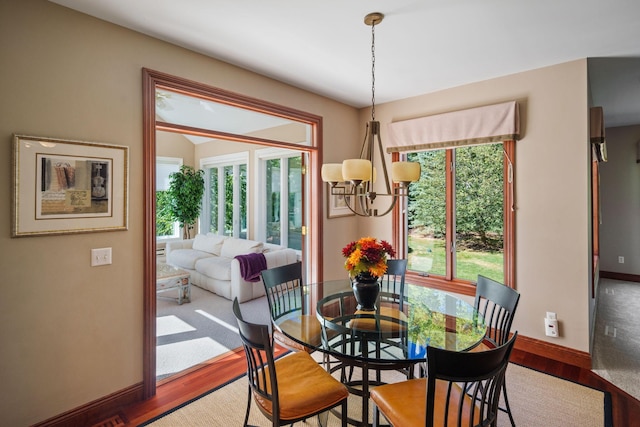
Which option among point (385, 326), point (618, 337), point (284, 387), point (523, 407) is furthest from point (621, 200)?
point (284, 387)

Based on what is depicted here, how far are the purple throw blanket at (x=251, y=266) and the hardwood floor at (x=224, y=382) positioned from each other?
1.45 metres

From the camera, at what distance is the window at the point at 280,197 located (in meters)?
5.38

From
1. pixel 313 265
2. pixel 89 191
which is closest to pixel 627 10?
pixel 313 265

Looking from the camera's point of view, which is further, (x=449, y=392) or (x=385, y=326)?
(x=385, y=326)

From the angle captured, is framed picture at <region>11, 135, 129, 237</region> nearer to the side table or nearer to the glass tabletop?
the glass tabletop

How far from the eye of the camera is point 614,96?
3809mm

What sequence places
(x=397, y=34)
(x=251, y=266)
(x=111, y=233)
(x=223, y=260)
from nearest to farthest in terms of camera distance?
(x=111, y=233)
(x=397, y=34)
(x=251, y=266)
(x=223, y=260)

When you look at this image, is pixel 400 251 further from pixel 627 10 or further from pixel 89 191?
pixel 89 191

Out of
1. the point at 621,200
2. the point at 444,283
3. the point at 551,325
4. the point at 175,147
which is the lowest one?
the point at 551,325

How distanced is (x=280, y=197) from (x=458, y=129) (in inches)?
122

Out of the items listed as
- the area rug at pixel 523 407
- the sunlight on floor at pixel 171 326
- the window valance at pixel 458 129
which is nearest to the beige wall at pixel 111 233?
the window valance at pixel 458 129

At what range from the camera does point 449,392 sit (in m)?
1.27

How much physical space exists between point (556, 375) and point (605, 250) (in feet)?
14.8

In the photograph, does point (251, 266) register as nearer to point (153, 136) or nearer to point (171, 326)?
point (171, 326)
